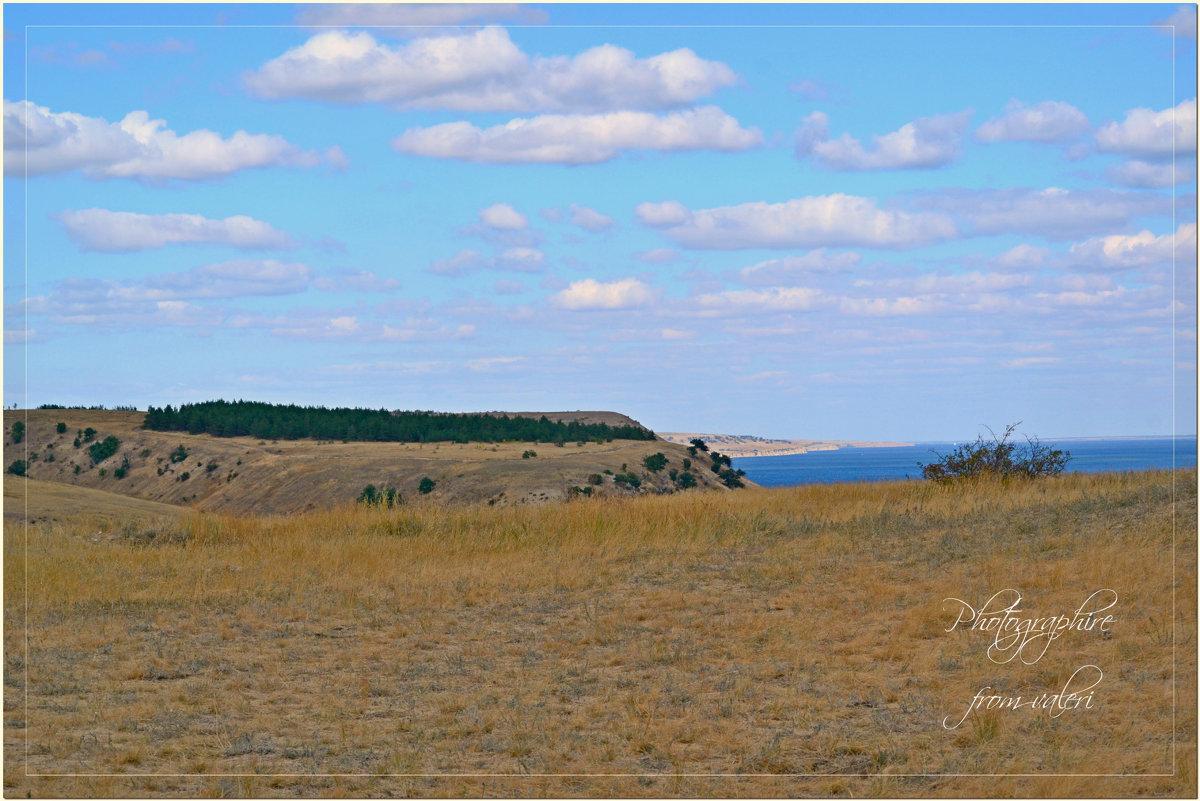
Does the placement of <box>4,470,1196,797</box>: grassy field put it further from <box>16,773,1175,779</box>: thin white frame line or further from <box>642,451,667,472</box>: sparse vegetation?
<box>642,451,667,472</box>: sparse vegetation

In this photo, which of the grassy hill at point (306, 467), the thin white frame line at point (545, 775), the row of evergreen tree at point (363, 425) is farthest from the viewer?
the row of evergreen tree at point (363, 425)

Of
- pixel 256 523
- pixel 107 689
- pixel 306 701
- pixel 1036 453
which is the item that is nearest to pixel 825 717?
pixel 306 701

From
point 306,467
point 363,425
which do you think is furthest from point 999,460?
point 363,425

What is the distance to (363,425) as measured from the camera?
216ft

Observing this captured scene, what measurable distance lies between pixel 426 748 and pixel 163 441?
200ft

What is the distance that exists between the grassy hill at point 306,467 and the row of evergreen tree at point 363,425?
2.06 m

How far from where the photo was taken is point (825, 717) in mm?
7512

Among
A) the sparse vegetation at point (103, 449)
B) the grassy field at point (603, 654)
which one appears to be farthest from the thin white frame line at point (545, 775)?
the sparse vegetation at point (103, 449)

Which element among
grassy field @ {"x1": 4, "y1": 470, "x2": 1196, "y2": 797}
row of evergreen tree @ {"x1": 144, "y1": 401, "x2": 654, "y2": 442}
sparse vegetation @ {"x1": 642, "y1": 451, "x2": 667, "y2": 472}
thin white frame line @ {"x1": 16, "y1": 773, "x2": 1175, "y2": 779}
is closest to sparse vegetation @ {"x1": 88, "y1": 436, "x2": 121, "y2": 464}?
row of evergreen tree @ {"x1": 144, "y1": 401, "x2": 654, "y2": 442}

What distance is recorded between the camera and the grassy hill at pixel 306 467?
33906 mm

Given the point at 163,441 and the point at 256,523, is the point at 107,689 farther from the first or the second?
the point at 163,441

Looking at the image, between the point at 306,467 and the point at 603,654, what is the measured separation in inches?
1535

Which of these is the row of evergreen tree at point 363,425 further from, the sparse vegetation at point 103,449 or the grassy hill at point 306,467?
the sparse vegetation at point 103,449

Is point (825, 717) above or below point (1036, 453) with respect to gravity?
below
